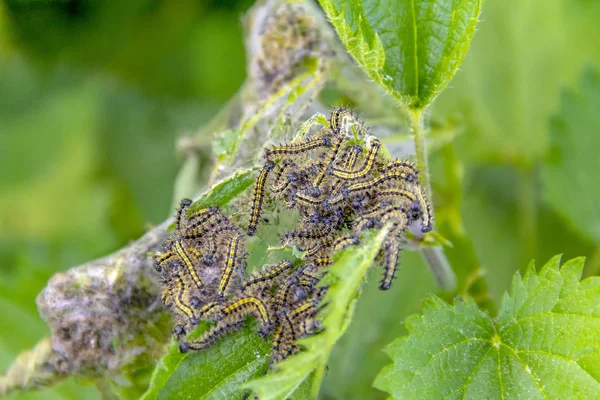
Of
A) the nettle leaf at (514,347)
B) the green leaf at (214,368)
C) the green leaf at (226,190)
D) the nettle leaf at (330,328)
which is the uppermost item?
the green leaf at (226,190)

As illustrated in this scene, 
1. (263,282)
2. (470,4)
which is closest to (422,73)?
(470,4)

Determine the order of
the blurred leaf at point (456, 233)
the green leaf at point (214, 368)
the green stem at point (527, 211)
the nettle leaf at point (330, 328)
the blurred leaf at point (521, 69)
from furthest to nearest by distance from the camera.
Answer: the blurred leaf at point (521, 69) → the green stem at point (527, 211) → the blurred leaf at point (456, 233) → the green leaf at point (214, 368) → the nettle leaf at point (330, 328)

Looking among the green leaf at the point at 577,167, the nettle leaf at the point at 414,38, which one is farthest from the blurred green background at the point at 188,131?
the nettle leaf at the point at 414,38

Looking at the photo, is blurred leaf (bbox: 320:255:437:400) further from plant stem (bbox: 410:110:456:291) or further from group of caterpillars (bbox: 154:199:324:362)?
group of caterpillars (bbox: 154:199:324:362)

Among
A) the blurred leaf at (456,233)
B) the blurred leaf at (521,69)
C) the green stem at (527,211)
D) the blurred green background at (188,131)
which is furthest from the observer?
the blurred leaf at (521,69)

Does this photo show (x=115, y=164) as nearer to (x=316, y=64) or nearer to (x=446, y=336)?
(x=316, y=64)

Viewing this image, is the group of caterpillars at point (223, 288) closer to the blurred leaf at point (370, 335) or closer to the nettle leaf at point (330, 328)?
the nettle leaf at point (330, 328)

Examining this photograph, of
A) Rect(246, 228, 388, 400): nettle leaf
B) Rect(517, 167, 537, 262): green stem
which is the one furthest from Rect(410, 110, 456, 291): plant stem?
Rect(517, 167, 537, 262): green stem
